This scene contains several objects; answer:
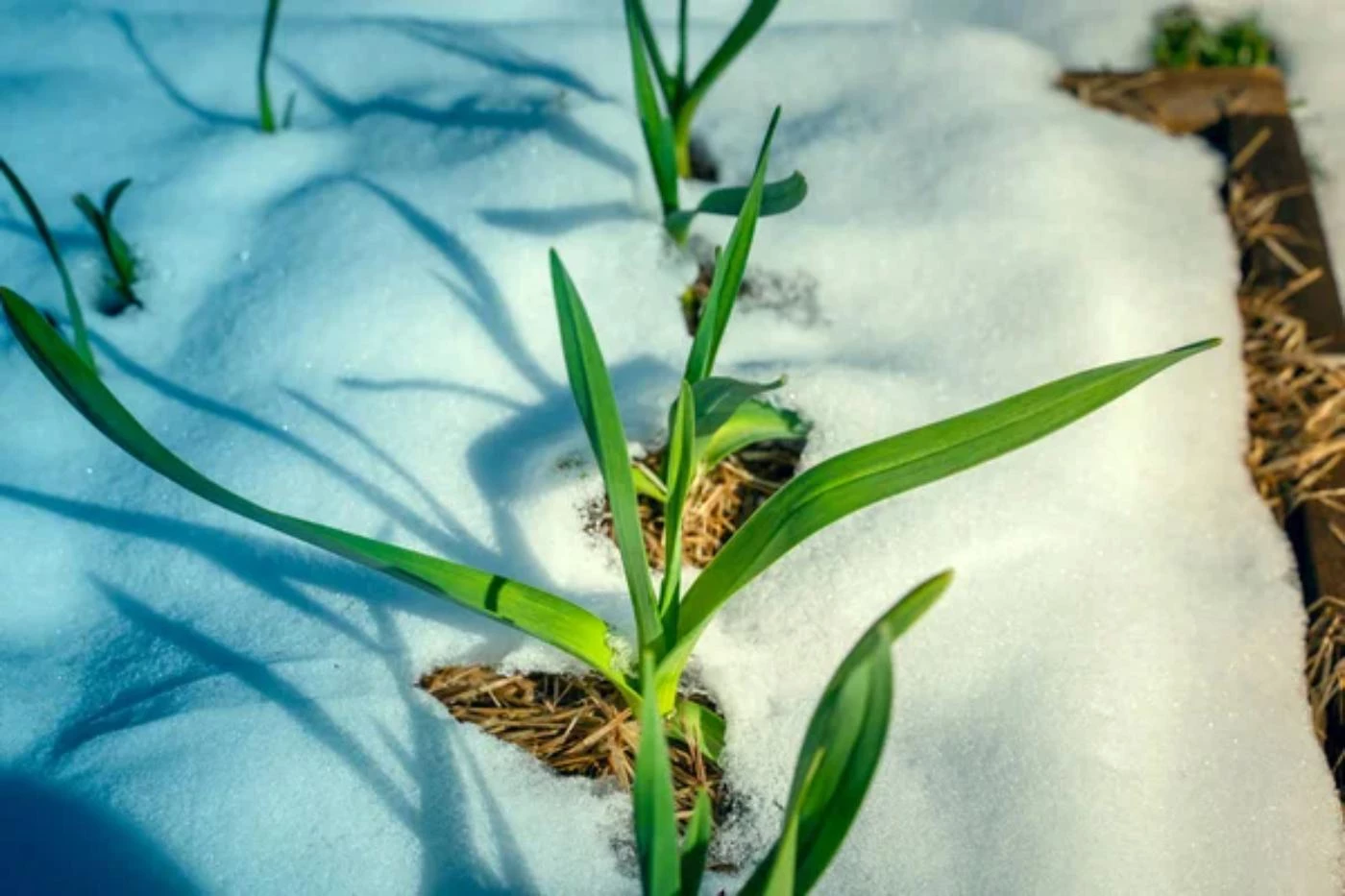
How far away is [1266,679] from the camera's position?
1.09m

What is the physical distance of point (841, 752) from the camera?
0.65 m

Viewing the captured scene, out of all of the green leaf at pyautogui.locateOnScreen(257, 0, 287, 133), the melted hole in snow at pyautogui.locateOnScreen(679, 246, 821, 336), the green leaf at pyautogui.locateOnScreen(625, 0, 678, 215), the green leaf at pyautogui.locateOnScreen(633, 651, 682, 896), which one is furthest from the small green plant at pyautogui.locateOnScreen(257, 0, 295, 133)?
the green leaf at pyautogui.locateOnScreen(633, 651, 682, 896)

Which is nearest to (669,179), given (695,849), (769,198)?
(769,198)

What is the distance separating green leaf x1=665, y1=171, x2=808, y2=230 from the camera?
1.03 metres

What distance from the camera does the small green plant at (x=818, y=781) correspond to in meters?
0.62

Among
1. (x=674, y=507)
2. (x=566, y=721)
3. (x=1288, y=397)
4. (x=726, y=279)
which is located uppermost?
(x=726, y=279)

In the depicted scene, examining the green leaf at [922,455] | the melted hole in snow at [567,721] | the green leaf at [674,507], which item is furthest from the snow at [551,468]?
the green leaf at [922,455]

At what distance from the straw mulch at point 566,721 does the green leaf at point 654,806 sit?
0.30m

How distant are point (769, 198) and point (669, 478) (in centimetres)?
29

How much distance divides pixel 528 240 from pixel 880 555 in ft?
1.65

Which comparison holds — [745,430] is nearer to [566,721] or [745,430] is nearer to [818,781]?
[566,721]

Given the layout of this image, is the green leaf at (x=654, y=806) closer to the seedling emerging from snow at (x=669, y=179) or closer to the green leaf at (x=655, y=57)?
the seedling emerging from snow at (x=669, y=179)

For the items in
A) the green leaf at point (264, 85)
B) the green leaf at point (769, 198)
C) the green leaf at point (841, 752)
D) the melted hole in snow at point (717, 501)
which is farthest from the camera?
the green leaf at point (264, 85)

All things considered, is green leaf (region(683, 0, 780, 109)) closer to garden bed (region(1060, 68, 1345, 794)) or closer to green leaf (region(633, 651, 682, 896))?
garden bed (region(1060, 68, 1345, 794))
